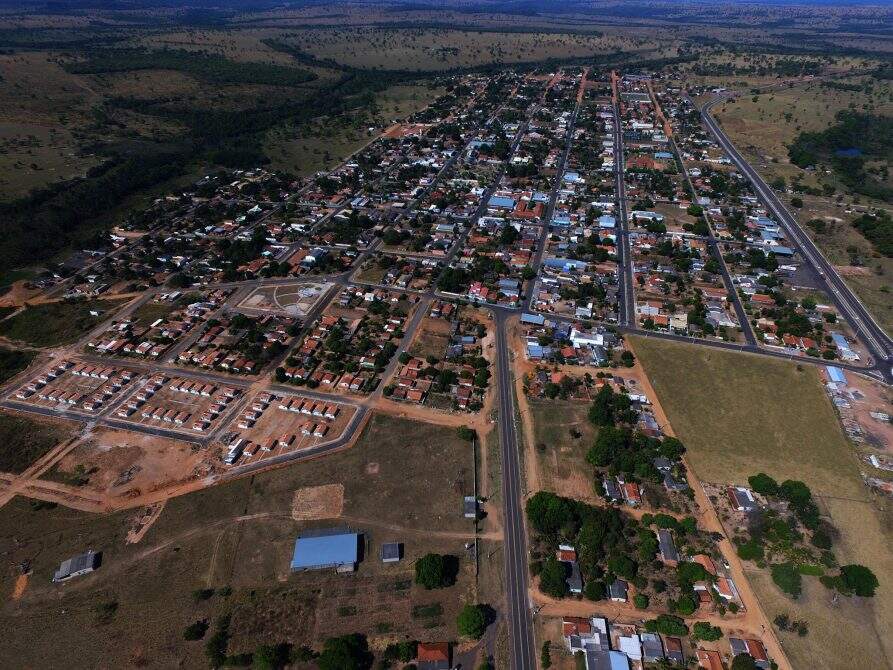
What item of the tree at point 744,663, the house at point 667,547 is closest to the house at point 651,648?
the tree at point 744,663

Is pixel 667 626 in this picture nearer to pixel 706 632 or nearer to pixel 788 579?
pixel 706 632

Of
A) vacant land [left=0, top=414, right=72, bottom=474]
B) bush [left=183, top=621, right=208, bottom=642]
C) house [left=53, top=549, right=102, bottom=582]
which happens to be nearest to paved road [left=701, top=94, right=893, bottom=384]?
bush [left=183, top=621, right=208, bottom=642]

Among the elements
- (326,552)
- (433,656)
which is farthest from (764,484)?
(326,552)

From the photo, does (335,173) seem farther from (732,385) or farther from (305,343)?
(732,385)

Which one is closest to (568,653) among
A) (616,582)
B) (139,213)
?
(616,582)

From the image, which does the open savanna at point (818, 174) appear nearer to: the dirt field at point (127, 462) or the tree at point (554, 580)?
the tree at point (554, 580)

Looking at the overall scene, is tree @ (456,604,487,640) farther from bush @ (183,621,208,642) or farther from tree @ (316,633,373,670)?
bush @ (183,621,208,642)
